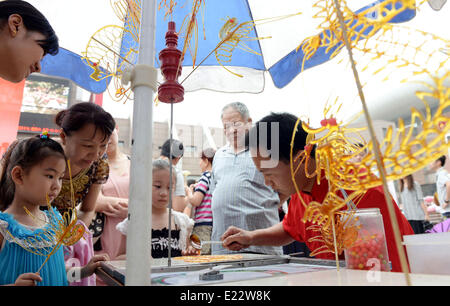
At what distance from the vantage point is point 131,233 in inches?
13.1

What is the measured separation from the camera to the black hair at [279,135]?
92cm

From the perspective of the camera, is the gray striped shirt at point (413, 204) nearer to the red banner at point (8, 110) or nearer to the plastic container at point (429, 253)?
the plastic container at point (429, 253)

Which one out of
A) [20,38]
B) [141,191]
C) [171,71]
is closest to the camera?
[141,191]

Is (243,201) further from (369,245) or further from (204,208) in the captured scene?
(369,245)

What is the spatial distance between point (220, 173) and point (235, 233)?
633mm

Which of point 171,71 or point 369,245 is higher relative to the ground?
point 171,71

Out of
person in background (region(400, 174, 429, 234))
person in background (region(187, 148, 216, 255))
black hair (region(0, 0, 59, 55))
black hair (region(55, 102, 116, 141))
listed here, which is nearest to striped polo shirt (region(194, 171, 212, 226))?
person in background (region(187, 148, 216, 255))

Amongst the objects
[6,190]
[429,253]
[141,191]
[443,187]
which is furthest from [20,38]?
[443,187]

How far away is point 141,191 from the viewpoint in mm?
341

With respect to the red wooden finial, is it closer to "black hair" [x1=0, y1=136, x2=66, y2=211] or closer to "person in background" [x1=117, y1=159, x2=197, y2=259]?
"black hair" [x1=0, y1=136, x2=66, y2=211]

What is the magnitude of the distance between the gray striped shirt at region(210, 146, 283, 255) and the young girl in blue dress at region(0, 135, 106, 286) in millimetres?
837

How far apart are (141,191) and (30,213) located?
0.60 m

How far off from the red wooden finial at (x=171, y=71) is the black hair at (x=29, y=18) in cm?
47
